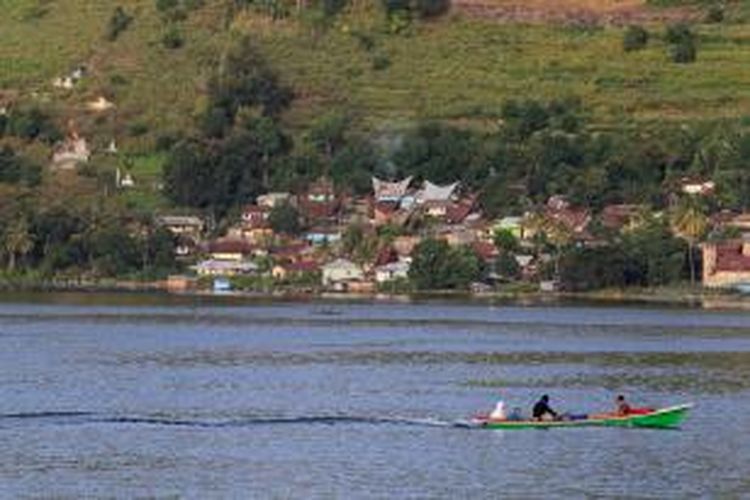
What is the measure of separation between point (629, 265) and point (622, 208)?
410 inches

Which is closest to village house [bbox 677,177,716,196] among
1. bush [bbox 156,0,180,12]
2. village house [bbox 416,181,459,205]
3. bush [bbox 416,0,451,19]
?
village house [bbox 416,181,459,205]

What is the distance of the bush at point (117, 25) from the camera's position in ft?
520

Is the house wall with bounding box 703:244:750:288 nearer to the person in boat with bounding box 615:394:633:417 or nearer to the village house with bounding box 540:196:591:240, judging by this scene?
the village house with bounding box 540:196:591:240

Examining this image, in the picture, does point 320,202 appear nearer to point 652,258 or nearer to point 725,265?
point 652,258

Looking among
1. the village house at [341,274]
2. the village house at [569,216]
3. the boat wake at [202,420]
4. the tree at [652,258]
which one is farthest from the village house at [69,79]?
the boat wake at [202,420]

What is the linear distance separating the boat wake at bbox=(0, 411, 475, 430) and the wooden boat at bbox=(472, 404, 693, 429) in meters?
0.65

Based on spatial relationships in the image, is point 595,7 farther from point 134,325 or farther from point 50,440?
point 50,440

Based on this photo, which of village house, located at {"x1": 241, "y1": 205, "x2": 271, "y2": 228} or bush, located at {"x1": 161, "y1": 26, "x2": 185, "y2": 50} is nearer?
village house, located at {"x1": 241, "y1": 205, "x2": 271, "y2": 228}

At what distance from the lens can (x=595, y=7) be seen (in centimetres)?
15862

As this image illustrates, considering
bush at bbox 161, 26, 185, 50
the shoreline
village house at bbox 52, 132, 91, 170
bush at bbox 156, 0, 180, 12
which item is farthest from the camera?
bush at bbox 156, 0, 180, 12

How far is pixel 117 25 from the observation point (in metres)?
159

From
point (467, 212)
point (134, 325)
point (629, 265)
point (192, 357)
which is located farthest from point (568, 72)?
point (192, 357)

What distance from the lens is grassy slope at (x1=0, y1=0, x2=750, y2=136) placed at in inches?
5566

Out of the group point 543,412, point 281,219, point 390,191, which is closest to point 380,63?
point 390,191
